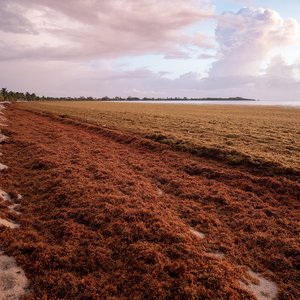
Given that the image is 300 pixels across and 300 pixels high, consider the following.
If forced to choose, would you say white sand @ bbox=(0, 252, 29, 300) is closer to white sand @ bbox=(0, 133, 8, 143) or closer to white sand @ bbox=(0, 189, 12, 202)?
white sand @ bbox=(0, 189, 12, 202)

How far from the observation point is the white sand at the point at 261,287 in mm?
7809

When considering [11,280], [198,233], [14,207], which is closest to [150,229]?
[198,233]

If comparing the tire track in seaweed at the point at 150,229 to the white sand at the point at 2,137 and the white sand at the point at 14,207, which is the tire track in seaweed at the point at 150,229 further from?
the white sand at the point at 2,137

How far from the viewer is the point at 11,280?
8125 mm

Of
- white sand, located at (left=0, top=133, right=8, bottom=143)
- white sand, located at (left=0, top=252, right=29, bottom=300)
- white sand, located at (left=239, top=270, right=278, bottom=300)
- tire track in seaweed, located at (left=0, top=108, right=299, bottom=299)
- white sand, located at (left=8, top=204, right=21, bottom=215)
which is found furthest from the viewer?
white sand, located at (left=0, top=133, right=8, bottom=143)

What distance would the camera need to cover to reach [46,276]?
8.37 m

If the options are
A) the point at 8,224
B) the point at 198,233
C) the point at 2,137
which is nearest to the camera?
the point at 198,233

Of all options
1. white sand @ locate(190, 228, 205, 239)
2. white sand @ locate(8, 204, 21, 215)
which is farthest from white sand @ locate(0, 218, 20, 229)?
white sand @ locate(190, 228, 205, 239)

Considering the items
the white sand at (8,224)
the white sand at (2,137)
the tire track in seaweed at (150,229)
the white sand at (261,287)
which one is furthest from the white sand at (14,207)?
the white sand at (2,137)

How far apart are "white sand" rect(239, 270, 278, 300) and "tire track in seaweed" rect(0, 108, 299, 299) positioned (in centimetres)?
18

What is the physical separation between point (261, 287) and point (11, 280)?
6766 millimetres

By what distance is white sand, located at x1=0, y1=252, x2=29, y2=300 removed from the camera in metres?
7.64

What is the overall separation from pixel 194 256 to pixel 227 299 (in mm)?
1945

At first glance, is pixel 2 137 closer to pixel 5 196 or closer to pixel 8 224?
pixel 5 196
